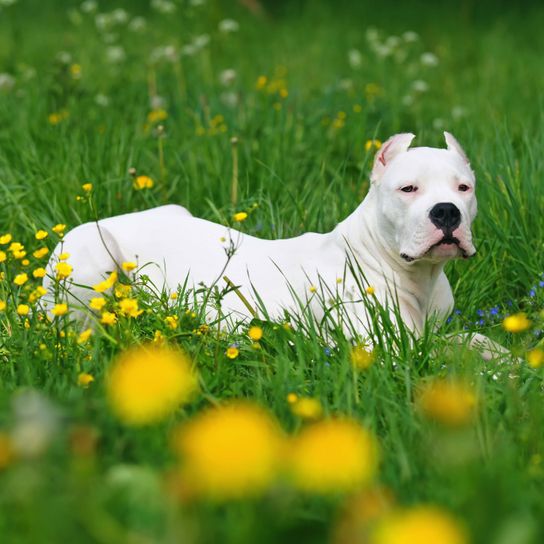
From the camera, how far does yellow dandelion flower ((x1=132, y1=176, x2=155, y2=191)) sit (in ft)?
13.9

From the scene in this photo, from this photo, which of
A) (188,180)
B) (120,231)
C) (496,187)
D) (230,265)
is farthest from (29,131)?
(496,187)

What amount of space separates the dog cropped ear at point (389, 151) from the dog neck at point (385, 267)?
10cm

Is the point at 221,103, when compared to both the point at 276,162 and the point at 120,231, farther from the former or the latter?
the point at 120,231

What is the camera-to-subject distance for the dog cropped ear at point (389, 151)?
3330mm

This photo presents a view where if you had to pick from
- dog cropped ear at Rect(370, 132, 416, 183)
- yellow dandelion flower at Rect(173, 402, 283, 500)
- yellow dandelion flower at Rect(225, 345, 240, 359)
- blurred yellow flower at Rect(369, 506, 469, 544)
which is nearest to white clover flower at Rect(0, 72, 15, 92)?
dog cropped ear at Rect(370, 132, 416, 183)

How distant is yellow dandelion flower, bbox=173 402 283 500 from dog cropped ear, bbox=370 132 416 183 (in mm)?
2132

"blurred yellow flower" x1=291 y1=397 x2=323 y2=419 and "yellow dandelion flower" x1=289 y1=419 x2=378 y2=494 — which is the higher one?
"yellow dandelion flower" x1=289 y1=419 x2=378 y2=494

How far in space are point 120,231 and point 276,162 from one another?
4.00 feet

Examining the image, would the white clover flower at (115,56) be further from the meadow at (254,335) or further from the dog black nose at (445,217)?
the dog black nose at (445,217)

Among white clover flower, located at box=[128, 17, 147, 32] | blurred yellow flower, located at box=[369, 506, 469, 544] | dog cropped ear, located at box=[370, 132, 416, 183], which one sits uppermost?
blurred yellow flower, located at box=[369, 506, 469, 544]

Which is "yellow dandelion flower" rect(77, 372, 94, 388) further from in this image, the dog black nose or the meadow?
the dog black nose

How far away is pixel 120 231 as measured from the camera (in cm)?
362

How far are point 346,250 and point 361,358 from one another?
723mm

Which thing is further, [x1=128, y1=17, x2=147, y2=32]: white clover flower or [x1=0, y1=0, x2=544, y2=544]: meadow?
[x1=128, y1=17, x2=147, y2=32]: white clover flower
